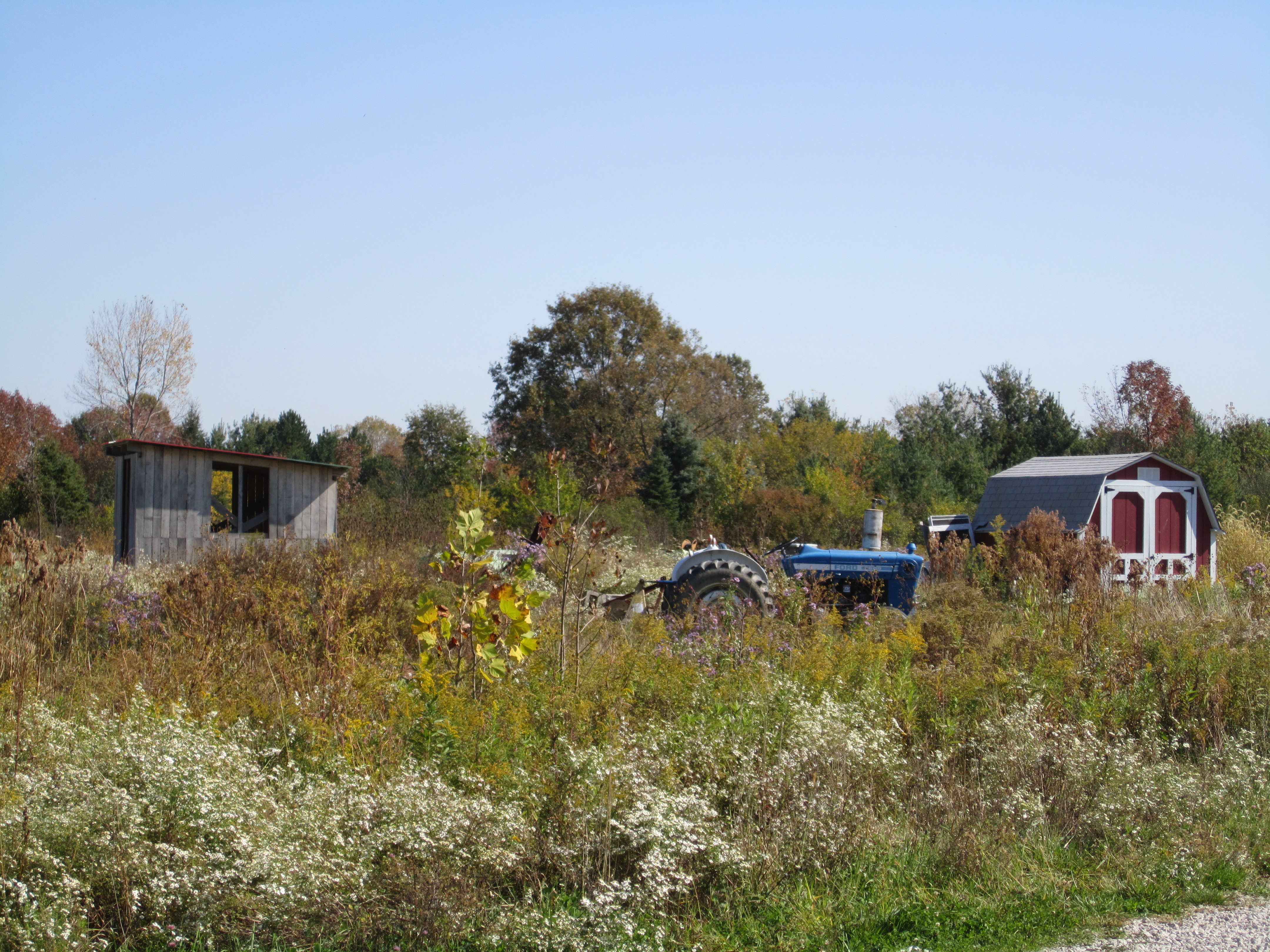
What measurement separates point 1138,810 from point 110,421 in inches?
1665

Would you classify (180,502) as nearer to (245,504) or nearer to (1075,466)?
(245,504)

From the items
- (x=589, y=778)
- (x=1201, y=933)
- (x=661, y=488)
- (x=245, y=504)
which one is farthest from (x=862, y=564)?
(x=661, y=488)

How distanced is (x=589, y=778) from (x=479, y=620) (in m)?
1.28

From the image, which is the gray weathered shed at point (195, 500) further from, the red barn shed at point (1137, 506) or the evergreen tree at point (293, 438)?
the evergreen tree at point (293, 438)

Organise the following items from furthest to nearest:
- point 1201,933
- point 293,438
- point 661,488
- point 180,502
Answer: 1. point 293,438
2. point 661,488
3. point 180,502
4. point 1201,933

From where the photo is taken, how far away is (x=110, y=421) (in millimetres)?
39344

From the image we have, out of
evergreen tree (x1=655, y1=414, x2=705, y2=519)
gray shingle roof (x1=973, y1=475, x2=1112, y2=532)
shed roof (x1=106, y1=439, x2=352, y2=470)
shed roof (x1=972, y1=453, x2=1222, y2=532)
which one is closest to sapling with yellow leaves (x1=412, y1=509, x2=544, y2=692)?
shed roof (x1=106, y1=439, x2=352, y2=470)

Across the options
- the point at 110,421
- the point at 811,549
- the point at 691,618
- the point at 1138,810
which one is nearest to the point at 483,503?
the point at 811,549

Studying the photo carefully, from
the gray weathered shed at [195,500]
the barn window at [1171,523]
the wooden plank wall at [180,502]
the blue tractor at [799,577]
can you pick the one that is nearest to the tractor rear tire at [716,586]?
the blue tractor at [799,577]

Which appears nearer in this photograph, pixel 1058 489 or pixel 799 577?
pixel 799 577

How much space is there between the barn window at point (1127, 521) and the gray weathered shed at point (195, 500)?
1338cm

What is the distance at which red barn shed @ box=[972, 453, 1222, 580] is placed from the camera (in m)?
16.2

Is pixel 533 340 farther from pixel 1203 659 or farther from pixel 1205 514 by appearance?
pixel 1203 659

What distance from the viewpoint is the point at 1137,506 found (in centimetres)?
1667
